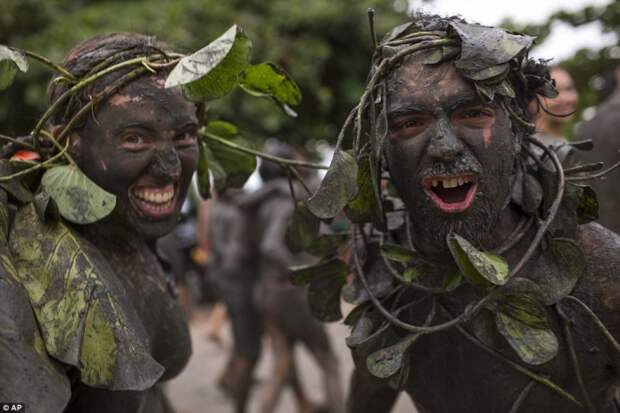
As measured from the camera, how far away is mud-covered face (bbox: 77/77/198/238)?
2.47 m

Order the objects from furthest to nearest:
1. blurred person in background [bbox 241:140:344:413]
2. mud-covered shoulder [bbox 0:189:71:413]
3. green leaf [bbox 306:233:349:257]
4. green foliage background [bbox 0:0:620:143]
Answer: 1. green foliage background [bbox 0:0:620:143]
2. blurred person in background [bbox 241:140:344:413]
3. green leaf [bbox 306:233:349:257]
4. mud-covered shoulder [bbox 0:189:71:413]

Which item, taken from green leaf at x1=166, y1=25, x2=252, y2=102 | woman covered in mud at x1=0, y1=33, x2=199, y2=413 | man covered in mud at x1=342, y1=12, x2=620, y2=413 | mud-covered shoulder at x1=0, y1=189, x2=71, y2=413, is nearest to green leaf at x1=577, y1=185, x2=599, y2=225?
man covered in mud at x1=342, y1=12, x2=620, y2=413

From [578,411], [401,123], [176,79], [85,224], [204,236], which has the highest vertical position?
[176,79]

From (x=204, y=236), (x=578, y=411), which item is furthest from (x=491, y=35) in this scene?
(x=204, y=236)

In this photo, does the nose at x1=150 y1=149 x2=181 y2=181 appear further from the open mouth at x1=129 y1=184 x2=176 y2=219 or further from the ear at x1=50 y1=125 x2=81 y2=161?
the ear at x1=50 y1=125 x2=81 y2=161

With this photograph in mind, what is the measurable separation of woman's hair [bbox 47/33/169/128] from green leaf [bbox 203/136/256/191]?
0.48 metres

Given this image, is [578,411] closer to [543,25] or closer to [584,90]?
[543,25]

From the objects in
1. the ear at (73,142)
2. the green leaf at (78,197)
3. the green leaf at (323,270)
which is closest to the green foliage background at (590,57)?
the green leaf at (323,270)

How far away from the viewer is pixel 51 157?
2512 millimetres

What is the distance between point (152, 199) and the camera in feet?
8.37

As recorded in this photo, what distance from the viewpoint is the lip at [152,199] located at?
254 cm

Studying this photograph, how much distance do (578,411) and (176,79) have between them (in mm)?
1310

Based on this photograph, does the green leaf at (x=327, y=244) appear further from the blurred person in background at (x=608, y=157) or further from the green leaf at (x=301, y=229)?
the blurred person in background at (x=608, y=157)

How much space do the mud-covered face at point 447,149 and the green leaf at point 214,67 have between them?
1.27 feet
